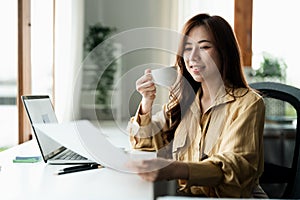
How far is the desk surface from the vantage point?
1050 mm

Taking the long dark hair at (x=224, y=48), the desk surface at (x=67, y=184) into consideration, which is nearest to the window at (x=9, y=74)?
the desk surface at (x=67, y=184)

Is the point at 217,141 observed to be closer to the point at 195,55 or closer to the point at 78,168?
the point at 195,55

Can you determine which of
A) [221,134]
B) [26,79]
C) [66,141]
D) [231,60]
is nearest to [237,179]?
[221,134]

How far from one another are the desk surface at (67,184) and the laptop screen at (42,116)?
0.08 meters

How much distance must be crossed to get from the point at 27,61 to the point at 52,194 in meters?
1.44

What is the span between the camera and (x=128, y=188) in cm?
112

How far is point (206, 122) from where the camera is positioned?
137 centimetres

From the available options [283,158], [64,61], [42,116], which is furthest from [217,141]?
[64,61]

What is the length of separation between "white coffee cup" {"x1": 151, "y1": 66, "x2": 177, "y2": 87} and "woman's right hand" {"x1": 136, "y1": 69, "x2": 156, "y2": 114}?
2cm

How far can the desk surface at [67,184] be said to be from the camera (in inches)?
41.3

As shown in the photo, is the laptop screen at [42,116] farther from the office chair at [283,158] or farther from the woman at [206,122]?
the office chair at [283,158]

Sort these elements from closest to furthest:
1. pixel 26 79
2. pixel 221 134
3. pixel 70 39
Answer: pixel 221 134
pixel 26 79
pixel 70 39

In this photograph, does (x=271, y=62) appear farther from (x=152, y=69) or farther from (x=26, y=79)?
(x=152, y=69)

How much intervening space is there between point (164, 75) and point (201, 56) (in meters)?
0.14
